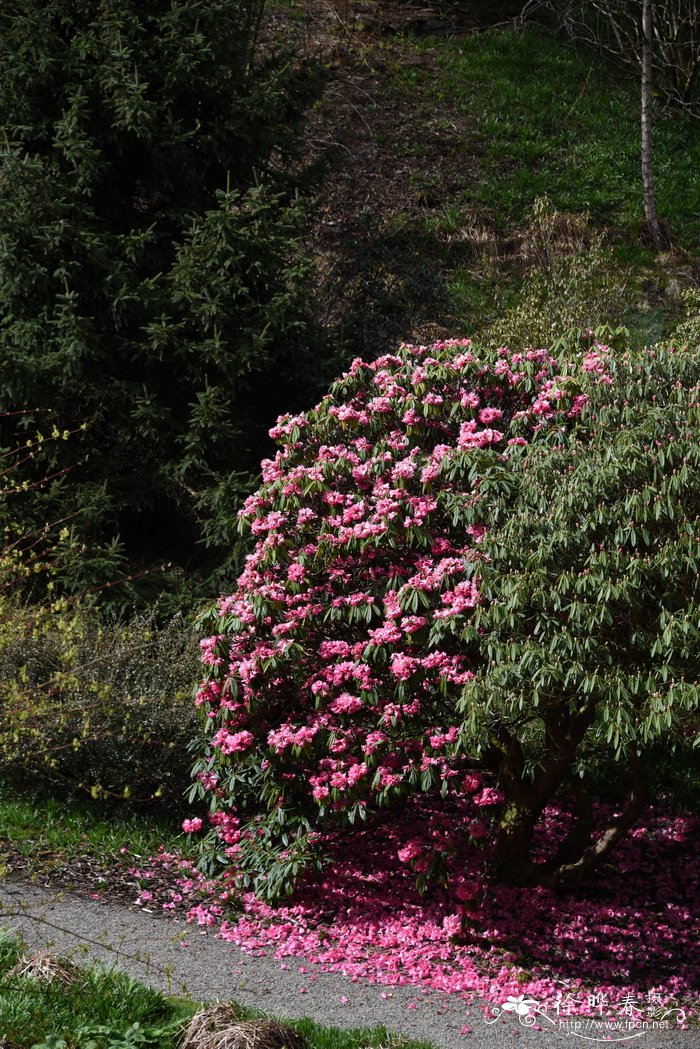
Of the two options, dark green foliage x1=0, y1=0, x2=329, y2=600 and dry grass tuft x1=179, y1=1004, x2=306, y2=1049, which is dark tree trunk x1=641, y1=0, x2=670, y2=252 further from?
dry grass tuft x1=179, y1=1004, x2=306, y2=1049

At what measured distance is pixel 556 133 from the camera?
20578mm

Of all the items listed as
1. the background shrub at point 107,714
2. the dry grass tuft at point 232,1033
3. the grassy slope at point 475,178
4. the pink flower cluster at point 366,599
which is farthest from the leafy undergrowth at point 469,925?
the grassy slope at point 475,178

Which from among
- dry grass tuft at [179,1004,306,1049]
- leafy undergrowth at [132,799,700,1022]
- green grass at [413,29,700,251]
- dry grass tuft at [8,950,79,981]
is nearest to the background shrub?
leafy undergrowth at [132,799,700,1022]

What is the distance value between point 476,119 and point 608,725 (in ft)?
60.5

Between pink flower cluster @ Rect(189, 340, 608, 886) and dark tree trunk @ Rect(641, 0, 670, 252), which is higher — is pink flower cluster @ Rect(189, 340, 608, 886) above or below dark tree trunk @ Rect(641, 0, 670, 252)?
below

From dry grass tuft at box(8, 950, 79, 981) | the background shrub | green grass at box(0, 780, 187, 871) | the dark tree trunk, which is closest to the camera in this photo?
dry grass tuft at box(8, 950, 79, 981)

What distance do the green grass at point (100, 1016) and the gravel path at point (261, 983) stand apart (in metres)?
0.18

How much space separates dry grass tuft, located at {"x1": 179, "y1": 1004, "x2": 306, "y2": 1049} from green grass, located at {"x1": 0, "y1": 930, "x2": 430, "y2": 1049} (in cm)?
9

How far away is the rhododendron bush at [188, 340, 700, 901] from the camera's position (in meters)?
5.01

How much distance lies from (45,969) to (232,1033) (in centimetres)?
95

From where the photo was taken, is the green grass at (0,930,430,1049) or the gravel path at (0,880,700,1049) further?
the gravel path at (0,880,700,1049)
